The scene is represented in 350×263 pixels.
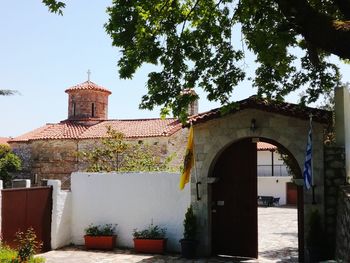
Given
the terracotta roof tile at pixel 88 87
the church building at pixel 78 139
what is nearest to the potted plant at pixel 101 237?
the church building at pixel 78 139

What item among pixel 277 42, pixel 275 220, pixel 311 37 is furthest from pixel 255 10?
pixel 275 220

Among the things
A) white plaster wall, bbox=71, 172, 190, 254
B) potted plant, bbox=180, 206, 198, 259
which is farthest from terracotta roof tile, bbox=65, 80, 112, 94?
potted plant, bbox=180, 206, 198, 259

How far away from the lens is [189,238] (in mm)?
10422

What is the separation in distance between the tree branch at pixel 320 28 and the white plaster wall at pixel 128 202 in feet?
19.4

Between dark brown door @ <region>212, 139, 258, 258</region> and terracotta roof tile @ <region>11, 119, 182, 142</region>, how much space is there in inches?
572

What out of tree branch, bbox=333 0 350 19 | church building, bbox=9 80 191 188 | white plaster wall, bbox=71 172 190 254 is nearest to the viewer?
tree branch, bbox=333 0 350 19

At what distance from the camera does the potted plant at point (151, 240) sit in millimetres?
11156

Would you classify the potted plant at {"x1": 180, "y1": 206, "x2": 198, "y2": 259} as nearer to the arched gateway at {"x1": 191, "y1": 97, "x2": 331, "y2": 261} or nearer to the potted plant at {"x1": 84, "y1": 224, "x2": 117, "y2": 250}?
the arched gateway at {"x1": 191, "y1": 97, "x2": 331, "y2": 261}

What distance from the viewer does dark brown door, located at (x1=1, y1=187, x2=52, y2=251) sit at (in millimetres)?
10188

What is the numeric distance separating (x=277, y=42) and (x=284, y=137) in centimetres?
272

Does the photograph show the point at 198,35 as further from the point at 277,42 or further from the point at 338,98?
the point at 338,98

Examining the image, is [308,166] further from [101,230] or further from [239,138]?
[101,230]

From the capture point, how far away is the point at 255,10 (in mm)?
8820

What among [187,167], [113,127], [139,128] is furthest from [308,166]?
[113,127]
